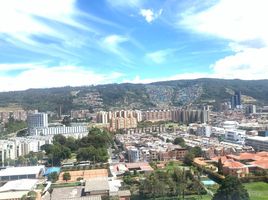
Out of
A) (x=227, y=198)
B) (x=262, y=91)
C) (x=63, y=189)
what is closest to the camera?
(x=227, y=198)

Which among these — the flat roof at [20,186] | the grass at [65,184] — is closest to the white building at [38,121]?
the flat roof at [20,186]

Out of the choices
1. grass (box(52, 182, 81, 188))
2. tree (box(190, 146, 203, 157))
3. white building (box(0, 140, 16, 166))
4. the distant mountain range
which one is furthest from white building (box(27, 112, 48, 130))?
grass (box(52, 182, 81, 188))

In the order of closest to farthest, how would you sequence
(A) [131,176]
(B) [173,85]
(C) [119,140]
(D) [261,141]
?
(A) [131,176] → (D) [261,141] → (C) [119,140] → (B) [173,85]

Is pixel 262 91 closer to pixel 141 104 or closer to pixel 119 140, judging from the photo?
pixel 141 104

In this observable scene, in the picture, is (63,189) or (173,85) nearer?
(63,189)

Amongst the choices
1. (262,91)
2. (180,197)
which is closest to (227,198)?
(180,197)

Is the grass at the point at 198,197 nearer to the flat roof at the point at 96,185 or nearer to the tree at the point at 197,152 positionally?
the flat roof at the point at 96,185

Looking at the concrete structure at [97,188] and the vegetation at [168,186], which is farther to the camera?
the concrete structure at [97,188]

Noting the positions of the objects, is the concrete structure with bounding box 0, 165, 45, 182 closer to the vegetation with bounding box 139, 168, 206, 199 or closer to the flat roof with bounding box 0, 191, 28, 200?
the flat roof with bounding box 0, 191, 28, 200
